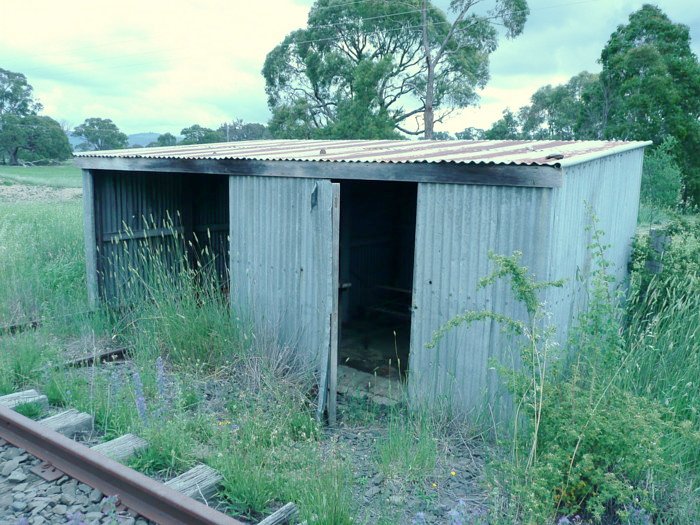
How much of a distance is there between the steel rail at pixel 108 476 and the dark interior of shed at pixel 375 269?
3841 millimetres

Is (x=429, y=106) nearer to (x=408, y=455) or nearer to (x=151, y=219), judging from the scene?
(x=151, y=219)

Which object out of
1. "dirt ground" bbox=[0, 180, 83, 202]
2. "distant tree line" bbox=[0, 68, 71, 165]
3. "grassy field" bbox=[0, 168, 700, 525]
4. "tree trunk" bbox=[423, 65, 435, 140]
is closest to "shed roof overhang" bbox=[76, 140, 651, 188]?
"grassy field" bbox=[0, 168, 700, 525]

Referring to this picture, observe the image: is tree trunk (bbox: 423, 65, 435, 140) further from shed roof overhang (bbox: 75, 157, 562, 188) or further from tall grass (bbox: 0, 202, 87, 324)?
shed roof overhang (bbox: 75, 157, 562, 188)

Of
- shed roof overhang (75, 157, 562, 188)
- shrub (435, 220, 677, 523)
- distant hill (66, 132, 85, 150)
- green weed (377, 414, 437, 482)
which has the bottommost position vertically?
green weed (377, 414, 437, 482)

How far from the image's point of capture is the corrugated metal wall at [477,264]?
4992mm

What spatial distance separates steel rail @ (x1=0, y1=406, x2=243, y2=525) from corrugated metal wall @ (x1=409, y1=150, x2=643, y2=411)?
2.58m

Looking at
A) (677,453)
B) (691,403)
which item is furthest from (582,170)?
(677,453)

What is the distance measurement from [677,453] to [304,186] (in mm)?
3958

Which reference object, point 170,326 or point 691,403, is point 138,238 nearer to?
point 170,326

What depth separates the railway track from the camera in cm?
350

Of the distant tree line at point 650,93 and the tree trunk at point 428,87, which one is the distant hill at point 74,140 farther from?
the distant tree line at point 650,93

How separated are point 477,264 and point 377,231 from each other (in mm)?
4606

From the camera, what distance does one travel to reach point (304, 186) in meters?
6.27

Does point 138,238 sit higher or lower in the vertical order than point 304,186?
lower
